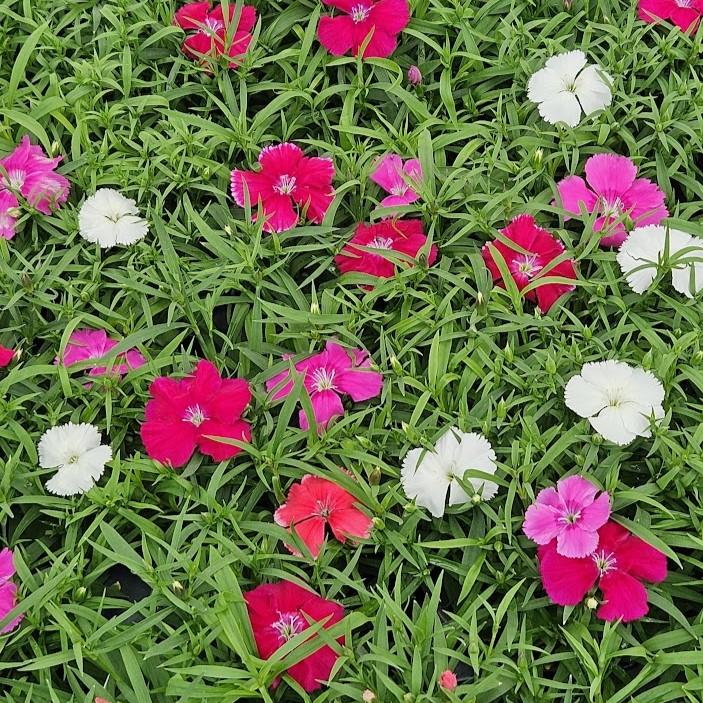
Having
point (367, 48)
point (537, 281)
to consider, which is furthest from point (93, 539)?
point (367, 48)

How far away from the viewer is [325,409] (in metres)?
1.64

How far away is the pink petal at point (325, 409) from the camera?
1636 millimetres

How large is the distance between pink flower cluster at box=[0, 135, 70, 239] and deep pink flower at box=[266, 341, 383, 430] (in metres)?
0.62

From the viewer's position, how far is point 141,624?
1445 millimetres

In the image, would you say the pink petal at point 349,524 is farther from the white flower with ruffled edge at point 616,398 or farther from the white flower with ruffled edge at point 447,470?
the white flower with ruffled edge at point 616,398

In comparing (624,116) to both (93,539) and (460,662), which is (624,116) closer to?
(460,662)

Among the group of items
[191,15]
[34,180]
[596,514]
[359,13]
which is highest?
[359,13]

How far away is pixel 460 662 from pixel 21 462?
79 centimetres

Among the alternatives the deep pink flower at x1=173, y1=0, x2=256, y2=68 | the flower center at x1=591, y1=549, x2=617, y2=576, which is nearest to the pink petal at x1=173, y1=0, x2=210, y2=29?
the deep pink flower at x1=173, y1=0, x2=256, y2=68

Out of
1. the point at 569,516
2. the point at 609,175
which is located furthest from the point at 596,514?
the point at 609,175

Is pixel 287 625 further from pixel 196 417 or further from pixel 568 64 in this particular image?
pixel 568 64

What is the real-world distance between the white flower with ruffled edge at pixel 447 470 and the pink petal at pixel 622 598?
8.6 inches

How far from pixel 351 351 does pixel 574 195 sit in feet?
1.75

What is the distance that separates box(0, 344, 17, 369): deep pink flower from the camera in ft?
5.67
